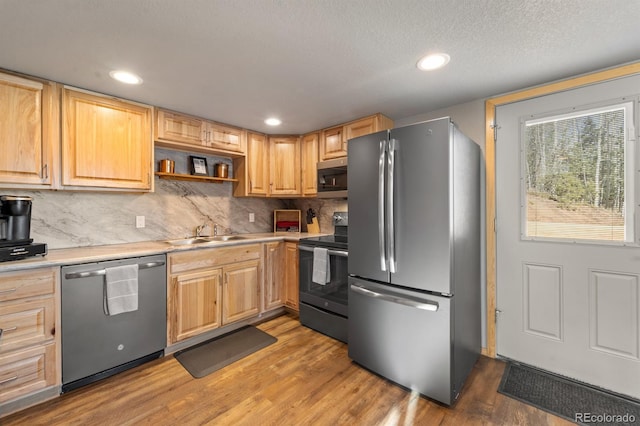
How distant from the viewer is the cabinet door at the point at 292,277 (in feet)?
10.4

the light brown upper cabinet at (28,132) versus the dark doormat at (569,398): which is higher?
the light brown upper cabinet at (28,132)

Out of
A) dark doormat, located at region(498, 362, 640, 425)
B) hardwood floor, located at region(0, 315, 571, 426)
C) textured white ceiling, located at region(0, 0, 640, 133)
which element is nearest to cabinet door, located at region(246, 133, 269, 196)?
textured white ceiling, located at region(0, 0, 640, 133)

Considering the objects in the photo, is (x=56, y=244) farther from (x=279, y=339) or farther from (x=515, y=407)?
(x=515, y=407)

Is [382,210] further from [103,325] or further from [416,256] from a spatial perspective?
[103,325]

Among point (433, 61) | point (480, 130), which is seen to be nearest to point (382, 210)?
point (433, 61)

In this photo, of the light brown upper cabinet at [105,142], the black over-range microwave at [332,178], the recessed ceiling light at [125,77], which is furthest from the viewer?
the black over-range microwave at [332,178]

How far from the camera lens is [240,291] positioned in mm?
2875

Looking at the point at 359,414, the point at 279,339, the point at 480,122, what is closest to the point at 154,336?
the point at 279,339

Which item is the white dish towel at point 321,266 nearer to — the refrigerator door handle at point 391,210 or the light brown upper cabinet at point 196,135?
the refrigerator door handle at point 391,210

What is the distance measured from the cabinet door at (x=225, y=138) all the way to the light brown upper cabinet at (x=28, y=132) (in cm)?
122

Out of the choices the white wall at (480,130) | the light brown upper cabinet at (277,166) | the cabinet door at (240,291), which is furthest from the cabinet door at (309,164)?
the white wall at (480,130)

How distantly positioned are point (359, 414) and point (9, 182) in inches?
113

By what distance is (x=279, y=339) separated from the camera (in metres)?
2.69

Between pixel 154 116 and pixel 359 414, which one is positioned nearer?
pixel 359 414
